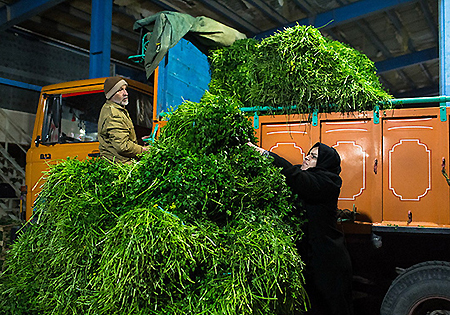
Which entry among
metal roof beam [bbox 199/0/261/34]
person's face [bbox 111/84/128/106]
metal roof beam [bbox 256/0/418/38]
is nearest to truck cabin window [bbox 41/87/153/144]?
person's face [bbox 111/84/128/106]

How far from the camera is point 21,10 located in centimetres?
821

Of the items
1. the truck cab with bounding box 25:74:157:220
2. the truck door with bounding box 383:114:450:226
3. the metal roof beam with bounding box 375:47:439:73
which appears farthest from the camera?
the metal roof beam with bounding box 375:47:439:73

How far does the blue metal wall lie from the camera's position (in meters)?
3.77

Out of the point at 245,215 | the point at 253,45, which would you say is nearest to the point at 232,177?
the point at 245,215

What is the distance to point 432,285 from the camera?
2842 millimetres

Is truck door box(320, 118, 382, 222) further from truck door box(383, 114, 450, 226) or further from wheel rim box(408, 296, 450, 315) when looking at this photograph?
wheel rim box(408, 296, 450, 315)

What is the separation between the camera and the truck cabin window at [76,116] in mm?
4832

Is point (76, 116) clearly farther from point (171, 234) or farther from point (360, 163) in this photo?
point (360, 163)

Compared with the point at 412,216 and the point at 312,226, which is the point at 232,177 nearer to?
the point at 312,226

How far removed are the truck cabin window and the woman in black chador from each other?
2739 millimetres

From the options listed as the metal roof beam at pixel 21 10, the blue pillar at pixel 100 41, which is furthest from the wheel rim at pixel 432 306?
the metal roof beam at pixel 21 10

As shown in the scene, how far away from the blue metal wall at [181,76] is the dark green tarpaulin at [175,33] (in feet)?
0.32

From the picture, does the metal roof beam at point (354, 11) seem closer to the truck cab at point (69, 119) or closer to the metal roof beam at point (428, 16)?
the metal roof beam at point (428, 16)

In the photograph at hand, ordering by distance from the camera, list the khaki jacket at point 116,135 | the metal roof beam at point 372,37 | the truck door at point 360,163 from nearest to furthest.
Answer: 1. the truck door at point 360,163
2. the khaki jacket at point 116,135
3. the metal roof beam at point 372,37
